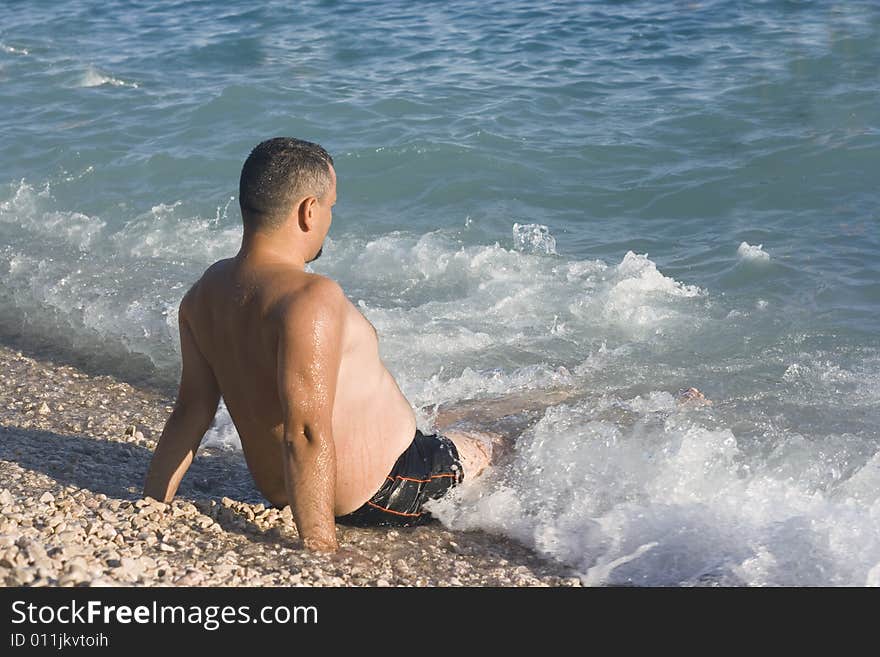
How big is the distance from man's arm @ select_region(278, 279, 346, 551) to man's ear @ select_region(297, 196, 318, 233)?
0.75 ft

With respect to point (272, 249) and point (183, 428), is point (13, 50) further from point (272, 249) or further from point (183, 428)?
point (272, 249)

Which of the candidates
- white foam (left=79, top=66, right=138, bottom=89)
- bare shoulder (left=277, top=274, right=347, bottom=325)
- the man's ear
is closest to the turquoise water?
white foam (left=79, top=66, right=138, bottom=89)

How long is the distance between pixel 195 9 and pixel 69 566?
14.1 m

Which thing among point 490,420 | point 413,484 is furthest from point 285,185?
point 490,420

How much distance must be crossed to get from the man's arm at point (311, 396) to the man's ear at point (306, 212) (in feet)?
0.75

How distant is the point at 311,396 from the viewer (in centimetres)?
364

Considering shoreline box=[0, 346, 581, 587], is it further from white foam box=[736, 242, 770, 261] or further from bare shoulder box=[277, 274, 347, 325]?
white foam box=[736, 242, 770, 261]

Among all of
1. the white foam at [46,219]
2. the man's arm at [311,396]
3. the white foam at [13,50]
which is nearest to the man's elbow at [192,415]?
the man's arm at [311,396]

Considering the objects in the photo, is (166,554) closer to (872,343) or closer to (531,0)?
(872,343)

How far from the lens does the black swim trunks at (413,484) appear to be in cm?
439

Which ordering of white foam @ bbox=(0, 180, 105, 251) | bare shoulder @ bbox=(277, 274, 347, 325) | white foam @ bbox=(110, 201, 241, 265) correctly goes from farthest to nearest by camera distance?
white foam @ bbox=(0, 180, 105, 251) → white foam @ bbox=(110, 201, 241, 265) → bare shoulder @ bbox=(277, 274, 347, 325)

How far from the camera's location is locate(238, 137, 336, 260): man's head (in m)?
3.73

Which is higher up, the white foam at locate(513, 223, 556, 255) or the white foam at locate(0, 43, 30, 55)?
the white foam at locate(0, 43, 30, 55)

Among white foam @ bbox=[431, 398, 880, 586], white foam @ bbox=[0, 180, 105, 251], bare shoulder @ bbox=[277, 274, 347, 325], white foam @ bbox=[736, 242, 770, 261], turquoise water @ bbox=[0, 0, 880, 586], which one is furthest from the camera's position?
white foam @ bbox=[0, 180, 105, 251]
